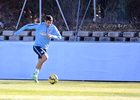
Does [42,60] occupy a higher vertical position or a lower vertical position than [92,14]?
lower

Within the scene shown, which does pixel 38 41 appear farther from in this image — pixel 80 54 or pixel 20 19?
pixel 20 19

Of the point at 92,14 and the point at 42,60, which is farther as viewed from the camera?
the point at 92,14

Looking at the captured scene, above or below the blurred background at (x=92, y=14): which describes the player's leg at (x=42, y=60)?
below

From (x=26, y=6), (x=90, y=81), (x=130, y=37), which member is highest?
(x=26, y=6)

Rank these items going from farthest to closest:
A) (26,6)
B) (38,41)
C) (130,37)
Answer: (26,6) → (130,37) → (38,41)

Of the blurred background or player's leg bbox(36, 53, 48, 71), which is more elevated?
the blurred background

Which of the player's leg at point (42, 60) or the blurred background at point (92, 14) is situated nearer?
the player's leg at point (42, 60)

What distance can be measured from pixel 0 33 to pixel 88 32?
173 inches

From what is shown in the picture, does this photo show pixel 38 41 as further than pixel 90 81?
No

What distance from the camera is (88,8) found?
2042cm

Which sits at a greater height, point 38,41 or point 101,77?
point 38,41

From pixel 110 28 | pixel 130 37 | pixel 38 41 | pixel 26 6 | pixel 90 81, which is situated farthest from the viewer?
A: pixel 26 6

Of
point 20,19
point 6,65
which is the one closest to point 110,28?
point 20,19

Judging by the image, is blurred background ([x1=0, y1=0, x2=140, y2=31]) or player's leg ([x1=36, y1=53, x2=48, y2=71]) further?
blurred background ([x1=0, y1=0, x2=140, y2=31])
